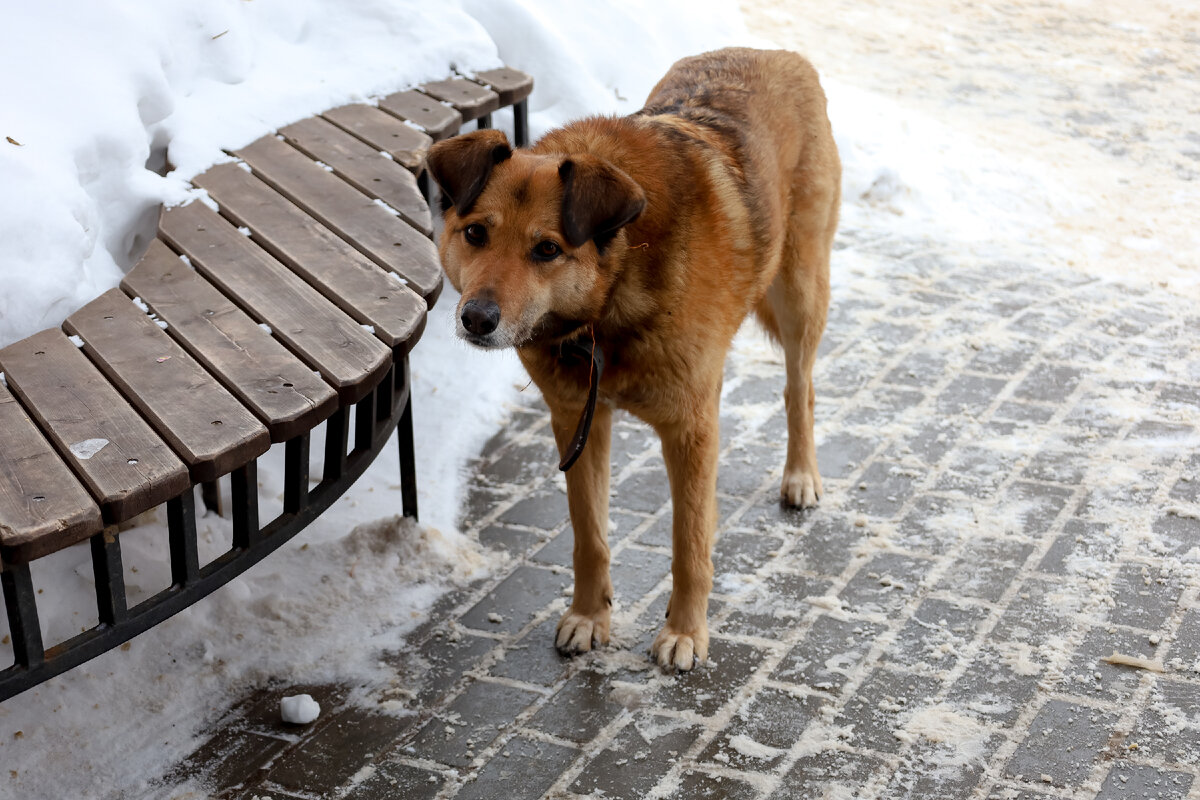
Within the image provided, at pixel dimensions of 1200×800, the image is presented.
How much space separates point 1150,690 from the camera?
11.9 feet

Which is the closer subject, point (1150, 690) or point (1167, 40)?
point (1150, 690)

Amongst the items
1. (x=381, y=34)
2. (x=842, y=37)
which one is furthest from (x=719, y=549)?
(x=842, y=37)

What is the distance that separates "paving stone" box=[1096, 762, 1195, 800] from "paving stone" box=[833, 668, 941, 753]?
0.56 meters

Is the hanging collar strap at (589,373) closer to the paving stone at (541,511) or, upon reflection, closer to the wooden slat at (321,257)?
the wooden slat at (321,257)

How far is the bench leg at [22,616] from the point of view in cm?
268

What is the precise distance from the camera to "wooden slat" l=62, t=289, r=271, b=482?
293cm

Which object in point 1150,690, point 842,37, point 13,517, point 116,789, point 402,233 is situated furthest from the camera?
point 842,37

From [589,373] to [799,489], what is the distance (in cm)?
153

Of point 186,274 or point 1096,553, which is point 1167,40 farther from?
point 186,274

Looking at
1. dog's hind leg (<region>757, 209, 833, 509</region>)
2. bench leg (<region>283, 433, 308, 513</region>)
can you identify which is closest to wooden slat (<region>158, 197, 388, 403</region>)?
bench leg (<region>283, 433, 308, 513</region>)

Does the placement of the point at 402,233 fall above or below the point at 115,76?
below

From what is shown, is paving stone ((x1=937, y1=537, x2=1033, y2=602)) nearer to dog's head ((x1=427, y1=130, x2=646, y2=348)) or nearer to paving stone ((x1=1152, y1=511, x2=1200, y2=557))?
paving stone ((x1=1152, y1=511, x2=1200, y2=557))

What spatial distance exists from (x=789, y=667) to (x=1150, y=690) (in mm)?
1091

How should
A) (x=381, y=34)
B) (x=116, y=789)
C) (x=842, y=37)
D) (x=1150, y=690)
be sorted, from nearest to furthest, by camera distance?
(x=116, y=789) → (x=1150, y=690) → (x=381, y=34) → (x=842, y=37)
